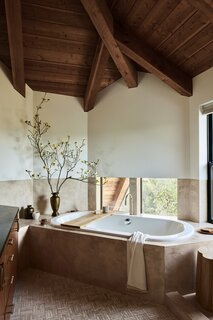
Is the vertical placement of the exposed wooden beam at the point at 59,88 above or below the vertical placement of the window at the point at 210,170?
above

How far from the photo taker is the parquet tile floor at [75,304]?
224 centimetres

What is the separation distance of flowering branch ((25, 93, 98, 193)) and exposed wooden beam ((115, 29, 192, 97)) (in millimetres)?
1758

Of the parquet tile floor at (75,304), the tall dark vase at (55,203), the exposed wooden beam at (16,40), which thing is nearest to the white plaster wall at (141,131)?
the tall dark vase at (55,203)

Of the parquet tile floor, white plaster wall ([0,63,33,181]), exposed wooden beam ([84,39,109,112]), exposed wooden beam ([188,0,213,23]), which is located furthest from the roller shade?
white plaster wall ([0,63,33,181])

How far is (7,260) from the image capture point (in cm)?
179

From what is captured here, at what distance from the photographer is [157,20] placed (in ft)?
9.10

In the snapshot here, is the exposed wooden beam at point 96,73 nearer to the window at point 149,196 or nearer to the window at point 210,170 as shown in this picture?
the window at point 149,196

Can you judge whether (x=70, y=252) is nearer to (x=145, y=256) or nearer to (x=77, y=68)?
(x=145, y=256)

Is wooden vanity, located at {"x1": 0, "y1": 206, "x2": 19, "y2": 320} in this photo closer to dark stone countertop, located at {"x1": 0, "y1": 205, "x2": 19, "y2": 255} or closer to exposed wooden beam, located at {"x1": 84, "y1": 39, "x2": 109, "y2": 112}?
dark stone countertop, located at {"x1": 0, "y1": 205, "x2": 19, "y2": 255}

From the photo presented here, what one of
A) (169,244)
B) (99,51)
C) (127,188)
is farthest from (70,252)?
(99,51)

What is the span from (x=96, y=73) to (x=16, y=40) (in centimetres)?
124

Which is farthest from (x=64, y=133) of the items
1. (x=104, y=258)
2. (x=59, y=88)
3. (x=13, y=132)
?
(x=104, y=258)

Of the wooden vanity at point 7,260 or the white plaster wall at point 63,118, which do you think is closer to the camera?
Answer: the wooden vanity at point 7,260

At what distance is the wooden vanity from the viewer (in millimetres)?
1519
